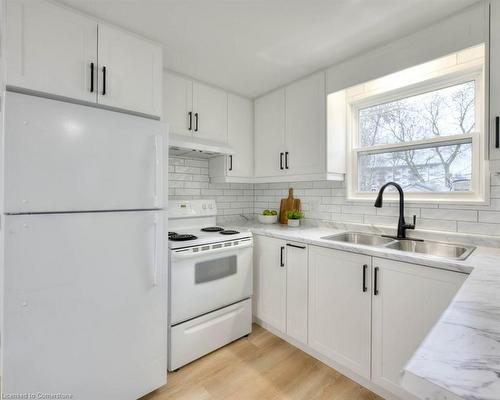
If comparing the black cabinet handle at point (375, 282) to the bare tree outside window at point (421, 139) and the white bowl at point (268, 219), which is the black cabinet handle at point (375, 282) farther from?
the white bowl at point (268, 219)

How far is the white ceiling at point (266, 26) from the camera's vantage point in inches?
57.2

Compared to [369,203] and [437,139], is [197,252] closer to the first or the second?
[369,203]

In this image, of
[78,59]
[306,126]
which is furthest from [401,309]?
[78,59]

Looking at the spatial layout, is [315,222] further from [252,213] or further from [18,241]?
[18,241]

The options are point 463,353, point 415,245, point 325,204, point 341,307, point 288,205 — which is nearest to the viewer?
point 463,353

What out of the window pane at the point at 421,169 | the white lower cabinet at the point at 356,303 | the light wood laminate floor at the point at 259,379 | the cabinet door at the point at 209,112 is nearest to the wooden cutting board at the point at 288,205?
the white lower cabinet at the point at 356,303

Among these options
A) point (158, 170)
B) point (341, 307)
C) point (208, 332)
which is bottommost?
point (208, 332)

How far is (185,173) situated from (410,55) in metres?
2.07

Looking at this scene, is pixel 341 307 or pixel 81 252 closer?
pixel 81 252

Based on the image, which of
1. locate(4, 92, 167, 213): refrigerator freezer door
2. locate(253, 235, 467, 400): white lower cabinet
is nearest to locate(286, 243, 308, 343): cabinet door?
locate(253, 235, 467, 400): white lower cabinet

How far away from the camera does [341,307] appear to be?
1.77 metres

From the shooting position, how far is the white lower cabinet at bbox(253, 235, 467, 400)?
1416 millimetres

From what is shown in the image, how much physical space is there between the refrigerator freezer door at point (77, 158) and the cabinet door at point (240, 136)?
42.2 inches

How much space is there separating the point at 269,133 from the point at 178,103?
0.96 m
